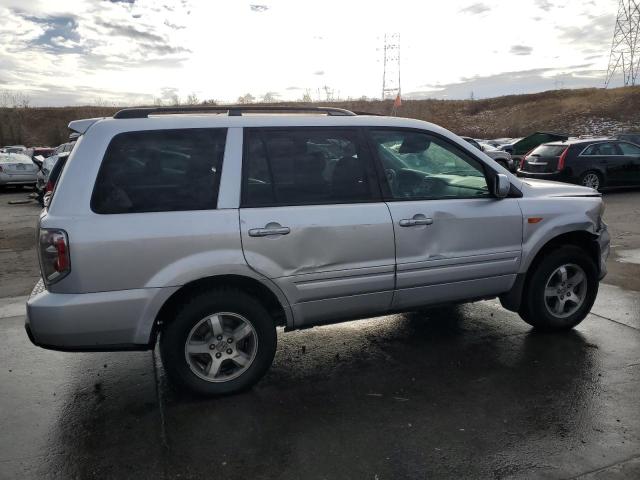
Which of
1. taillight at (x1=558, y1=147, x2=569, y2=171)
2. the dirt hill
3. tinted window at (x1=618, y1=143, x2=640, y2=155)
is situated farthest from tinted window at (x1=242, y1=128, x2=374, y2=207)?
the dirt hill

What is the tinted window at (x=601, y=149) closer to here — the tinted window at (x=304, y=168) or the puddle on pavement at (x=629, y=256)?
the puddle on pavement at (x=629, y=256)

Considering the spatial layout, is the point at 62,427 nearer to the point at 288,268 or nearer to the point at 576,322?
the point at 288,268

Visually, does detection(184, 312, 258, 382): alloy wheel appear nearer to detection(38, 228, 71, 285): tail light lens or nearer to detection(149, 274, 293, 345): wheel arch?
detection(149, 274, 293, 345): wheel arch

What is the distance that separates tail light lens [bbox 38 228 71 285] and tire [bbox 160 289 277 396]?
725 mm

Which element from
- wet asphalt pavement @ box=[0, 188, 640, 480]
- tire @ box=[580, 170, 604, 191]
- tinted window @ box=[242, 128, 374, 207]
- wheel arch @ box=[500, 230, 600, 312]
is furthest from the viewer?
tire @ box=[580, 170, 604, 191]

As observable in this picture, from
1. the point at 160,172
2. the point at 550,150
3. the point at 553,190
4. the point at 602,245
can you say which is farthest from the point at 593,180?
the point at 160,172

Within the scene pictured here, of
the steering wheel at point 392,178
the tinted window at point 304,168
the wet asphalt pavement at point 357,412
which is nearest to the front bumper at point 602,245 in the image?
the wet asphalt pavement at point 357,412

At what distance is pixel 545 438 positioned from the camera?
3150mm

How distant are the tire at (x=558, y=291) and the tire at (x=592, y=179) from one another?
33.7 ft

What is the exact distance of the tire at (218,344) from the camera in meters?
3.48

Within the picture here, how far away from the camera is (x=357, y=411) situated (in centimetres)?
349

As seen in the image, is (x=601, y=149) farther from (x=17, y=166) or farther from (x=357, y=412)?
(x=17, y=166)

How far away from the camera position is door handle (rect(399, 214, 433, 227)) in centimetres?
389

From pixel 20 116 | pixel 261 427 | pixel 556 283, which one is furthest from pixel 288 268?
pixel 20 116
